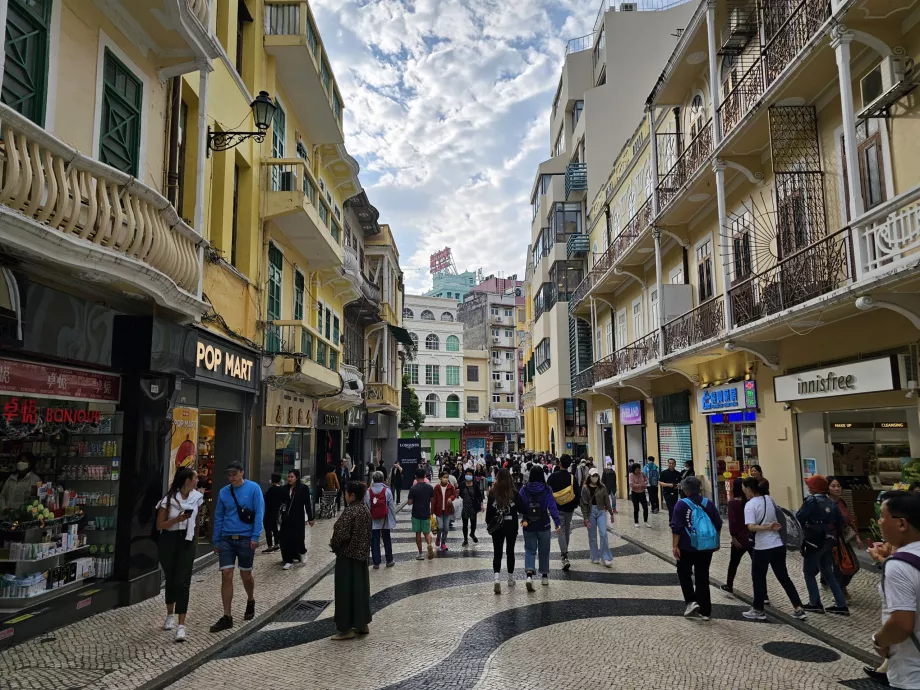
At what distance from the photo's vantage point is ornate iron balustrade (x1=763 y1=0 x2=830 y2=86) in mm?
9945

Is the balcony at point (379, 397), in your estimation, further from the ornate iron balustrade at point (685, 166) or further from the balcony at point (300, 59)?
the ornate iron balustrade at point (685, 166)

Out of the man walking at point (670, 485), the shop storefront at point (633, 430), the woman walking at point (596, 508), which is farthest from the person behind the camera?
the shop storefront at point (633, 430)

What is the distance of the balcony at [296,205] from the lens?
552 inches

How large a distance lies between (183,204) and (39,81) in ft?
11.3

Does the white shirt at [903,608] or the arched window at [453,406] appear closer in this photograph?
the white shirt at [903,608]

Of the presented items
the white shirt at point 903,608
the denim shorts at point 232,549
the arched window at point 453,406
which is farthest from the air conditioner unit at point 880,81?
the arched window at point 453,406

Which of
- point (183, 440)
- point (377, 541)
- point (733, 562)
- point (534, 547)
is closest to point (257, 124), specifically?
point (183, 440)

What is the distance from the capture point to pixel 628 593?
29.4 ft

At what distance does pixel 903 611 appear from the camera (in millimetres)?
3010

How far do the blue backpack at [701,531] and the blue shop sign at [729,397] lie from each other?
284 inches

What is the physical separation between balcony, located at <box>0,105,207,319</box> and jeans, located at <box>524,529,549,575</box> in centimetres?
598

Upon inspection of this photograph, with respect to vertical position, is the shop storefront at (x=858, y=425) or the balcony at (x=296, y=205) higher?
the balcony at (x=296, y=205)

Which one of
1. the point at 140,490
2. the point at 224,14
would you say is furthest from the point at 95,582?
the point at 224,14

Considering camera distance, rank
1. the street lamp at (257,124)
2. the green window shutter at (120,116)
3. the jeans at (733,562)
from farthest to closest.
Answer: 1. the street lamp at (257,124)
2. the jeans at (733,562)
3. the green window shutter at (120,116)
